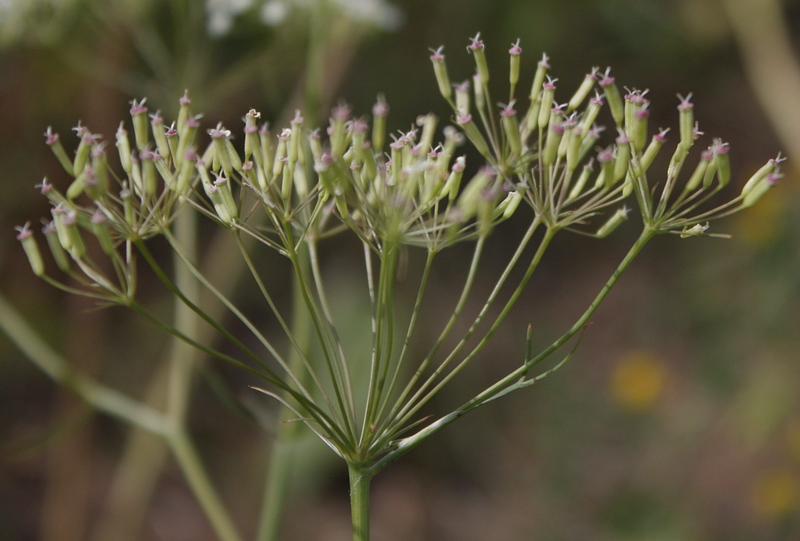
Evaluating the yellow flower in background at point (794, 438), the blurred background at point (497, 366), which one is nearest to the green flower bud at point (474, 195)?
the blurred background at point (497, 366)

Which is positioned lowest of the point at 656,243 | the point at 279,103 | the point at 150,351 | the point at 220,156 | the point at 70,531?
the point at 70,531

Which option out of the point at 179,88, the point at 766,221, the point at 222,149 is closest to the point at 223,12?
the point at 179,88

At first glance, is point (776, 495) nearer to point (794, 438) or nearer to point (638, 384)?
point (794, 438)

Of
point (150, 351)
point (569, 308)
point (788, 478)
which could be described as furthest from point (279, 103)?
point (569, 308)

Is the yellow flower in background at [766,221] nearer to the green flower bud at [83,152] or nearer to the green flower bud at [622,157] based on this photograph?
the green flower bud at [622,157]

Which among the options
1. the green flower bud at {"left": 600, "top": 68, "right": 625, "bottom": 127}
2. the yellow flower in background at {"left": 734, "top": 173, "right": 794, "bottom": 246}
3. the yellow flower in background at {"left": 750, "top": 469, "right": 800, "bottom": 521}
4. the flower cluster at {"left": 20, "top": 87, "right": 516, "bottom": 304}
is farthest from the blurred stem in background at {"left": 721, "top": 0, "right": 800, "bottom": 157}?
the flower cluster at {"left": 20, "top": 87, "right": 516, "bottom": 304}

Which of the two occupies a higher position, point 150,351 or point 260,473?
point 150,351

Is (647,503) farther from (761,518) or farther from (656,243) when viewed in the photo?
(656,243)
